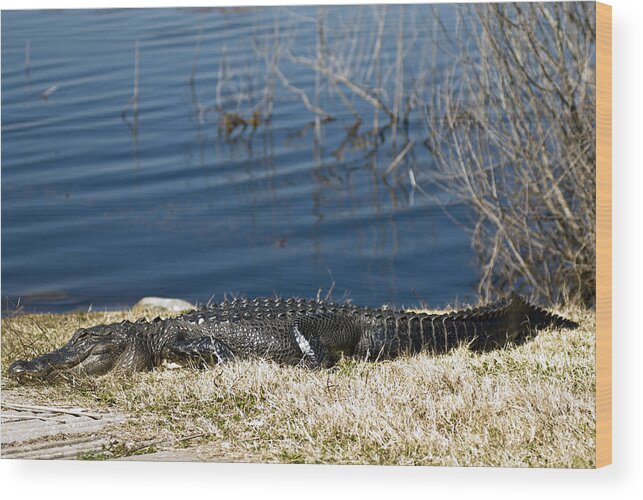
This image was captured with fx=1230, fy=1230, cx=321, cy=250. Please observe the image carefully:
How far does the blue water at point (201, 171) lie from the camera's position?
6.30 metres

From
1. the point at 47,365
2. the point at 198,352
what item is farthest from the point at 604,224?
the point at 47,365

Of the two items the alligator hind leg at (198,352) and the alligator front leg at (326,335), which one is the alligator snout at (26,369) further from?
the alligator front leg at (326,335)

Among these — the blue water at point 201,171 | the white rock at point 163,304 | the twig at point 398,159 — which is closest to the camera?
the blue water at point 201,171

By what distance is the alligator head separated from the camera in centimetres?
617

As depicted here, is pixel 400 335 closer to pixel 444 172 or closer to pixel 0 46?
pixel 444 172

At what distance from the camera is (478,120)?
662 centimetres

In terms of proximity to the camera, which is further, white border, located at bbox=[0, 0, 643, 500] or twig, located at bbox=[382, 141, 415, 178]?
twig, located at bbox=[382, 141, 415, 178]

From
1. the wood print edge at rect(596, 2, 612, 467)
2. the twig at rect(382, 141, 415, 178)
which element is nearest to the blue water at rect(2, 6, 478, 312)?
the twig at rect(382, 141, 415, 178)

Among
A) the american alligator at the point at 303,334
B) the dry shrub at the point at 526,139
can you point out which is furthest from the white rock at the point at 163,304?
the dry shrub at the point at 526,139

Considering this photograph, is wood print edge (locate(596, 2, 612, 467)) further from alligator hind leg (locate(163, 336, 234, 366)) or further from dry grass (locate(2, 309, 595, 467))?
alligator hind leg (locate(163, 336, 234, 366))

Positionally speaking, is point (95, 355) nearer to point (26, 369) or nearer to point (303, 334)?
point (26, 369)

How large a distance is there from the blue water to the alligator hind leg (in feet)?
1.25

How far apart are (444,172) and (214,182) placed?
4.21 feet

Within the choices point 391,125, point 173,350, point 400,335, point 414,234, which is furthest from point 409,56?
point 173,350
